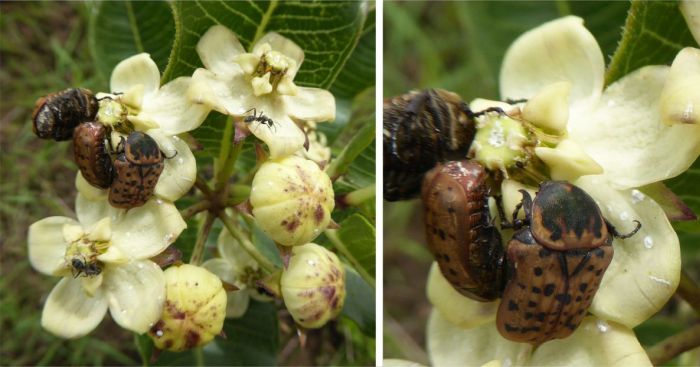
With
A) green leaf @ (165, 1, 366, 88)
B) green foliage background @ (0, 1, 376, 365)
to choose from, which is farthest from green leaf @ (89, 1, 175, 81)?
green leaf @ (165, 1, 366, 88)

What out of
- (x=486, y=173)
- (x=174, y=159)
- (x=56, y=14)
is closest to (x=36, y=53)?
(x=56, y=14)

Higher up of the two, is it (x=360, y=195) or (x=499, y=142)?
(x=499, y=142)

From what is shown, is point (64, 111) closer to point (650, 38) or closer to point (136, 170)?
point (136, 170)

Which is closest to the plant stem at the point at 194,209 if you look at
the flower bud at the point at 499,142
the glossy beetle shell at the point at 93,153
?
the glossy beetle shell at the point at 93,153

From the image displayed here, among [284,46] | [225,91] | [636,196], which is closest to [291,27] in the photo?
[284,46]

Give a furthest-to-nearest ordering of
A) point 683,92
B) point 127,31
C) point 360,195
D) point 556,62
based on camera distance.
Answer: point 127,31 → point 360,195 → point 556,62 → point 683,92
